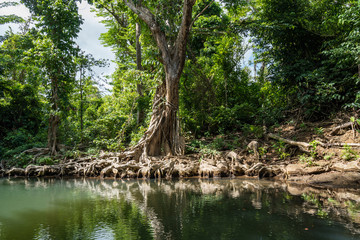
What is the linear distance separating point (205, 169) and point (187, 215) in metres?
4.63

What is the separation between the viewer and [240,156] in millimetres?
9086

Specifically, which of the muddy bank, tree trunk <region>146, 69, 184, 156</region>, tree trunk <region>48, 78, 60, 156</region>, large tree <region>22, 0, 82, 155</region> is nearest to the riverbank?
the muddy bank

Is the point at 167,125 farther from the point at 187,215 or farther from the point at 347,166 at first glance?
the point at 187,215

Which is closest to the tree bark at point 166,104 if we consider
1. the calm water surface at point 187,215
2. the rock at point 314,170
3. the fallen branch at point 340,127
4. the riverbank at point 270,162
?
the riverbank at point 270,162

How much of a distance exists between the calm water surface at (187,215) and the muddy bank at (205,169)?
1151 mm

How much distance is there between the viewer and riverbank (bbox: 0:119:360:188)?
667 centimetres

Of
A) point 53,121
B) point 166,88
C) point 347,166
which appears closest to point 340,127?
point 347,166

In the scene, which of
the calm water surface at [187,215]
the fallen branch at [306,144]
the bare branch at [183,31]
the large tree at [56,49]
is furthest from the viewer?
the large tree at [56,49]

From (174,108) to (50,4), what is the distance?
7.24m

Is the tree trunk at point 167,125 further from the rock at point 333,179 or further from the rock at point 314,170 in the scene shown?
the rock at point 333,179

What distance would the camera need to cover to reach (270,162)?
8484mm

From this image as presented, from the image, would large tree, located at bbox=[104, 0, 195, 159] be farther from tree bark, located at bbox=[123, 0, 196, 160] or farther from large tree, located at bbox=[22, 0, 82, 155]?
large tree, located at bbox=[22, 0, 82, 155]

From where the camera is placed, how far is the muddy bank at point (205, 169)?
6.26m

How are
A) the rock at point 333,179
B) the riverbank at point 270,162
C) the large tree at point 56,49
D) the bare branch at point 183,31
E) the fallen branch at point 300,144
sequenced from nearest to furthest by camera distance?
the rock at point 333,179 < the riverbank at point 270,162 < the fallen branch at point 300,144 < the bare branch at point 183,31 < the large tree at point 56,49
